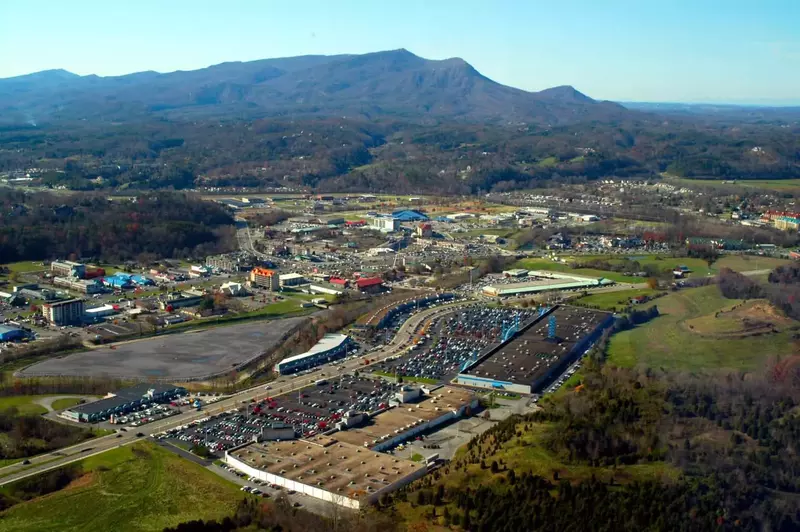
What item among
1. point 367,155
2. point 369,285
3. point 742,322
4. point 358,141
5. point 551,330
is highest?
point 358,141

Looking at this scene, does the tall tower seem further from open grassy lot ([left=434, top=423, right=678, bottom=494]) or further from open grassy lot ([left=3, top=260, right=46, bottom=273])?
open grassy lot ([left=3, top=260, right=46, bottom=273])

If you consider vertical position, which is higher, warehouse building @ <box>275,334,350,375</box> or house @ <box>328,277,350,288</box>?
house @ <box>328,277,350,288</box>

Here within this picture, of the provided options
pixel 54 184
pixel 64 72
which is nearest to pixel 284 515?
pixel 54 184

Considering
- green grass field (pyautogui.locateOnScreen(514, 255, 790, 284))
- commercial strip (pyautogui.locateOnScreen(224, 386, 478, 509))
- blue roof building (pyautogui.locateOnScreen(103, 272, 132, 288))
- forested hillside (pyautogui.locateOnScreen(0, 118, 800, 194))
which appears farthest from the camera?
forested hillside (pyautogui.locateOnScreen(0, 118, 800, 194))

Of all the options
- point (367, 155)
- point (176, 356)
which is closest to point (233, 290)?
point (176, 356)

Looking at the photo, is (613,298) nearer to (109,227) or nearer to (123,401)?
(123,401)

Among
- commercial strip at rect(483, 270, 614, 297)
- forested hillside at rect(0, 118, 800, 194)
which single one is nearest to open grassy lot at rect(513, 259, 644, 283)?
commercial strip at rect(483, 270, 614, 297)
